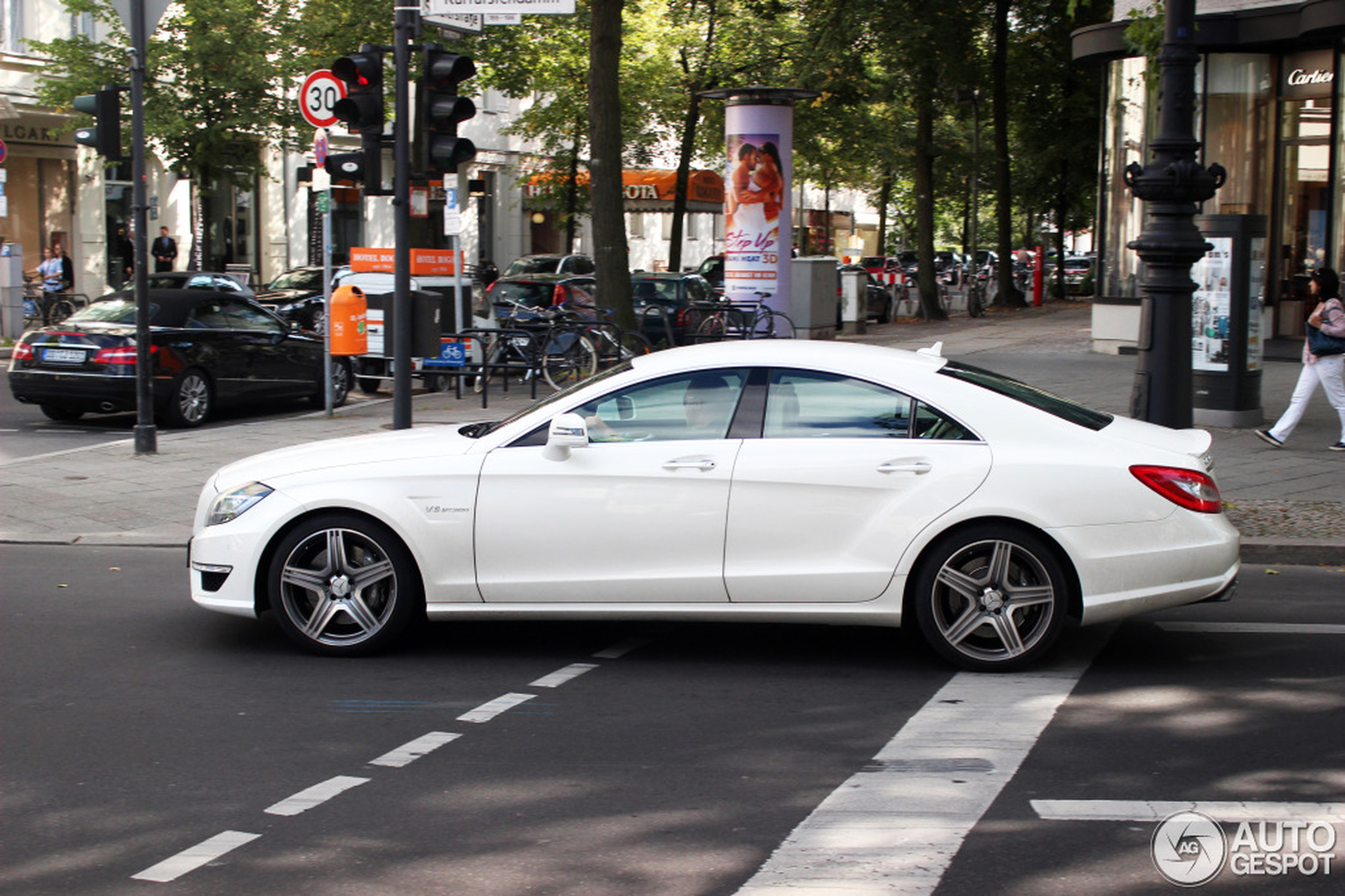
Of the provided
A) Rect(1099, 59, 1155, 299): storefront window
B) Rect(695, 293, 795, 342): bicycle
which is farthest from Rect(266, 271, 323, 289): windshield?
Rect(1099, 59, 1155, 299): storefront window

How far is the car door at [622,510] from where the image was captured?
623 cm

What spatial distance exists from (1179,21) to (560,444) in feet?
17.9

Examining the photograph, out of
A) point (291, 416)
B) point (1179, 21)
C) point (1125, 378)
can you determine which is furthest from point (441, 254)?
point (1179, 21)

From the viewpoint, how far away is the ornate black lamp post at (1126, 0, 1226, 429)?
934 cm

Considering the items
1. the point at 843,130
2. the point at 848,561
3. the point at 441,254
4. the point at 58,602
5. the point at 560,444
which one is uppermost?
the point at 843,130

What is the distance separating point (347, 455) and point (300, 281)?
23281 mm

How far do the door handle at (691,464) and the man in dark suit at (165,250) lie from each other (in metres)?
30.1

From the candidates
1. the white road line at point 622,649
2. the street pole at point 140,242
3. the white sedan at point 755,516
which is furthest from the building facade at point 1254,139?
the white road line at point 622,649

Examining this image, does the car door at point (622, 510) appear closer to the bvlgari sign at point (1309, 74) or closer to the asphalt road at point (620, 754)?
the asphalt road at point (620, 754)

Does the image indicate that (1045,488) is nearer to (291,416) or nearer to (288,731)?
(288,731)

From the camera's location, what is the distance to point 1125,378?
18.8 metres

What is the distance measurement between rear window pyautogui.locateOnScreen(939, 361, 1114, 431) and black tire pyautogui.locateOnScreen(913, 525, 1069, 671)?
67 centimetres

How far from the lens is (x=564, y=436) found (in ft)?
20.2

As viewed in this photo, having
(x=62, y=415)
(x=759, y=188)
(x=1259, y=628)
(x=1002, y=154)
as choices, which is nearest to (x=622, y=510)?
(x=1259, y=628)
